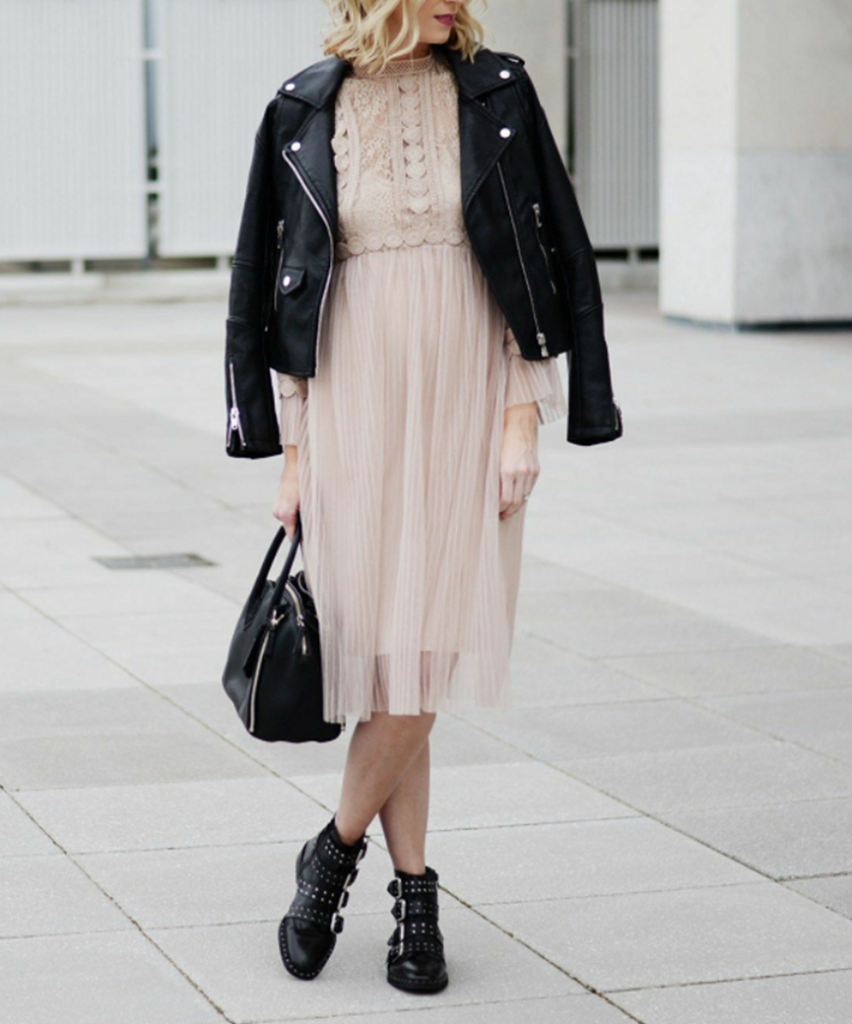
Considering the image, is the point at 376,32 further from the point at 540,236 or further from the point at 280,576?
the point at 280,576

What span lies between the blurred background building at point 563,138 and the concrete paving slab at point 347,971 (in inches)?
580

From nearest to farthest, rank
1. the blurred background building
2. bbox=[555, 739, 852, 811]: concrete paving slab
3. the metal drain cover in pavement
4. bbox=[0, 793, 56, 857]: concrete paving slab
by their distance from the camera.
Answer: bbox=[0, 793, 56, 857]: concrete paving slab < bbox=[555, 739, 852, 811]: concrete paving slab < the metal drain cover in pavement < the blurred background building

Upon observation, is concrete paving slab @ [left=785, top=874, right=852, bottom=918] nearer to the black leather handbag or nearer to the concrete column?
the black leather handbag

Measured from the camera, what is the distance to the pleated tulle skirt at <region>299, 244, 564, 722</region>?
3.66 meters

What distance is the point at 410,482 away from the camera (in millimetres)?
3670

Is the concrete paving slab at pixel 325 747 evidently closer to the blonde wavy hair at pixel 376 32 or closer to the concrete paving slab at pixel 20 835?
the concrete paving slab at pixel 20 835

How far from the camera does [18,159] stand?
23234mm

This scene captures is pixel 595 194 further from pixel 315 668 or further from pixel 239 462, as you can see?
pixel 315 668

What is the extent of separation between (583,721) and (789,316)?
1324 cm

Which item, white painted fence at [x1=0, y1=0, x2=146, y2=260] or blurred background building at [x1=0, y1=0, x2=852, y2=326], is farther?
white painted fence at [x1=0, y1=0, x2=146, y2=260]

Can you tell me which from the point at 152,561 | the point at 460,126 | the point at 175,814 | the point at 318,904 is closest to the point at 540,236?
the point at 460,126

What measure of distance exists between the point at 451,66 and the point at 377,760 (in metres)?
1.30

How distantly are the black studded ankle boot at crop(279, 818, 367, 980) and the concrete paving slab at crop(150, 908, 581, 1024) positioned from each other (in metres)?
0.04

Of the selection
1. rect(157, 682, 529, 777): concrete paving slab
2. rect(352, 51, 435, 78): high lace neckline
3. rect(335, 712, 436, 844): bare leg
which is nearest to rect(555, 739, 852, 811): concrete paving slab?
rect(157, 682, 529, 777): concrete paving slab
